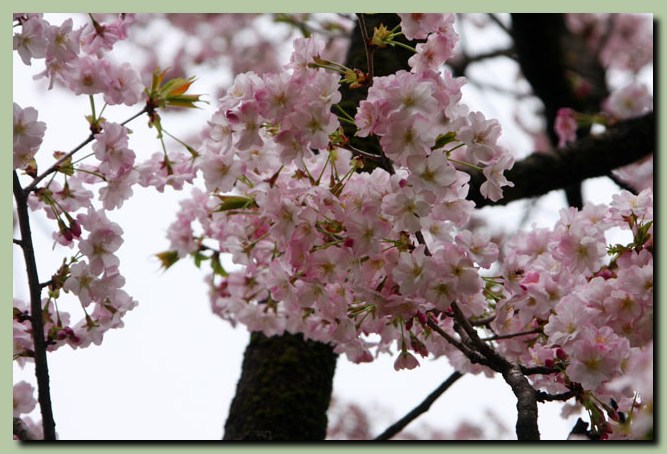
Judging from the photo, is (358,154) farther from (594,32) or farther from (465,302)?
(594,32)

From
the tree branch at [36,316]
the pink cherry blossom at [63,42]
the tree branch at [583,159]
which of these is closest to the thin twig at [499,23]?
the tree branch at [583,159]

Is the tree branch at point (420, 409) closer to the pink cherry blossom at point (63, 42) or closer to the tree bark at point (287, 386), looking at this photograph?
the tree bark at point (287, 386)

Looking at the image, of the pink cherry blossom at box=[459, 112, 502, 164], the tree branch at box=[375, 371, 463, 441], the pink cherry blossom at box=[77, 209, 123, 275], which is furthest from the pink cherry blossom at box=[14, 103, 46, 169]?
the tree branch at box=[375, 371, 463, 441]

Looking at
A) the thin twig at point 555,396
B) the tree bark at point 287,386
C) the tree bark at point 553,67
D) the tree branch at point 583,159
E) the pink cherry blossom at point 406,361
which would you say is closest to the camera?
the thin twig at point 555,396

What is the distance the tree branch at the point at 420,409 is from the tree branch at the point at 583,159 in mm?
427

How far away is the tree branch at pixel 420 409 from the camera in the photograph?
59.7 inches

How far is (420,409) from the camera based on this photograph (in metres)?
1.52

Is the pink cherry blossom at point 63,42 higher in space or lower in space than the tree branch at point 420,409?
higher

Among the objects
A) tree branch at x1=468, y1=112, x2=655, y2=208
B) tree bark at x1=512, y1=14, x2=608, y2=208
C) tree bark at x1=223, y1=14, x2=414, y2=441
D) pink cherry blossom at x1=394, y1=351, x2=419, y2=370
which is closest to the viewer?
pink cherry blossom at x1=394, y1=351, x2=419, y2=370

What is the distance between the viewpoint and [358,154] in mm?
1017

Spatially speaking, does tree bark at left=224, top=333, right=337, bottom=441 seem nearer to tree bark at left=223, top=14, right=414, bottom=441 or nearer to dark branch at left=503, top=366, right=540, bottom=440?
tree bark at left=223, top=14, right=414, bottom=441

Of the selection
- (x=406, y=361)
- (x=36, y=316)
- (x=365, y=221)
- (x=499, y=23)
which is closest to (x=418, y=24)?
(x=365, y=221)

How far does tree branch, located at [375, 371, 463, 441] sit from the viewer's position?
152 centimetres

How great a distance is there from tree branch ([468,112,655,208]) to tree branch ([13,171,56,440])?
1001mm
